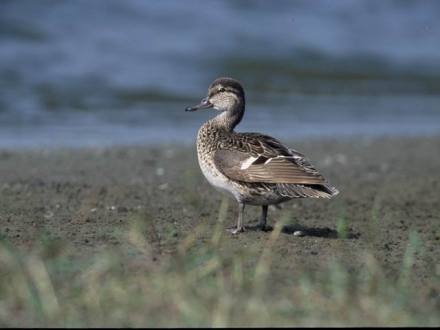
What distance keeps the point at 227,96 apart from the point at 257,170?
1346 millimetres

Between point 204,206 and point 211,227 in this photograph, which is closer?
point 211,227

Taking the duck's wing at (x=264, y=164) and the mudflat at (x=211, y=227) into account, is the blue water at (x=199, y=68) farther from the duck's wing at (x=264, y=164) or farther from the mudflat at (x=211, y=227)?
the duck's wing at (x=264, y=164)

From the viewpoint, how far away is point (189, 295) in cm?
468

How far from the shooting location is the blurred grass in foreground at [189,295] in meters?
4.46

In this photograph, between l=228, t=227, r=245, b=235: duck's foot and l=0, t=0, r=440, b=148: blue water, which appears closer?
l=228, t=227, r=245, b=235: duck's foot

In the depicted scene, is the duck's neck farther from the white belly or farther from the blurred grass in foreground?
the blurred grass in foreground

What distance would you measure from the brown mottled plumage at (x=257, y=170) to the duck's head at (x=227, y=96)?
482mm

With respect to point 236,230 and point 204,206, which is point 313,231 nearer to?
point 236,230

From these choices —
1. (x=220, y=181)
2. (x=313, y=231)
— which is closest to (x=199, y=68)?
(x=220, y=181)

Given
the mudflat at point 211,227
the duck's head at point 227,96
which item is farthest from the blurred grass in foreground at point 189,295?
the duck's head at point 227,96

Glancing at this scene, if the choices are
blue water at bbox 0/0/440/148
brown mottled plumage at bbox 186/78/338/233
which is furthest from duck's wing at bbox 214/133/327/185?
blue water at bbox 0/0/440/148

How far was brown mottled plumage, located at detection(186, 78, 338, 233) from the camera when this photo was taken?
22.9 ft

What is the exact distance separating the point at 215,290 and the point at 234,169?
8.11 feet

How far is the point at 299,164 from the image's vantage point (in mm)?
7121
